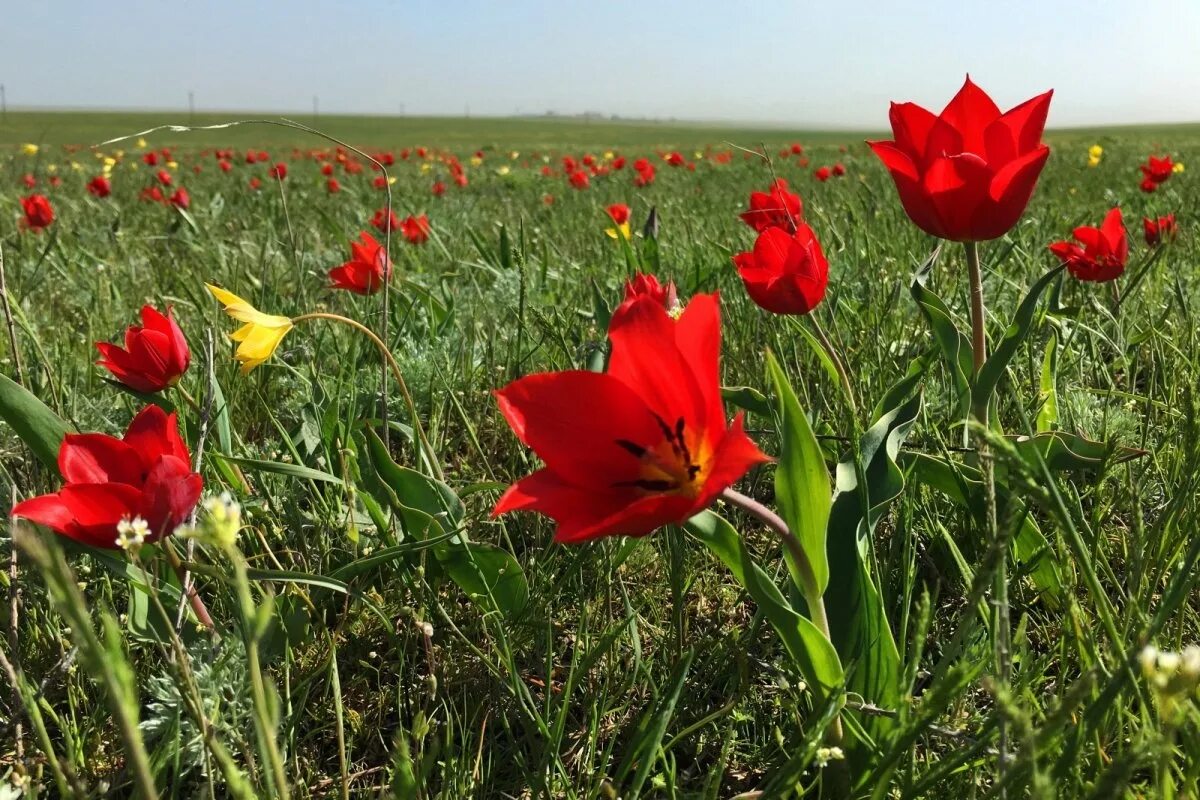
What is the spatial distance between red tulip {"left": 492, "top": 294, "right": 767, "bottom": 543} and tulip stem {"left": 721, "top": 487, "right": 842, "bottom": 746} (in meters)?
0.04

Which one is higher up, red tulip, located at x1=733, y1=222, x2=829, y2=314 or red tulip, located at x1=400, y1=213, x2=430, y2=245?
red tulip, located at x1=400, y1=213, x2=430, y2=245

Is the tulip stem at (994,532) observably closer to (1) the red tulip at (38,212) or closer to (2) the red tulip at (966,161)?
(2) the red tulip at (966,161)

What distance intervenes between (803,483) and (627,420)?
21 cm

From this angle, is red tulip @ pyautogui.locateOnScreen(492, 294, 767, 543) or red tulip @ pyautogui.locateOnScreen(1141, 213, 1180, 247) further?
red tulip @ pyautogui.locateOnScreen(1141, 213, 1180, 247)

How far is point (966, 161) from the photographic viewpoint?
3.73 feet

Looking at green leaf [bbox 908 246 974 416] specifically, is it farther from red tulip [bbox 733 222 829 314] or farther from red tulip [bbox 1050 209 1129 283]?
red tulip [bbox 1050 209 1129 283]

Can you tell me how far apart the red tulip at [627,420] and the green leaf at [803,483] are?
0.11 meters

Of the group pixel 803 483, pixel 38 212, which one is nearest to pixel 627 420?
pixel 803 483

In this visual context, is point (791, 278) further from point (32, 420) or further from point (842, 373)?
point (32, 420)

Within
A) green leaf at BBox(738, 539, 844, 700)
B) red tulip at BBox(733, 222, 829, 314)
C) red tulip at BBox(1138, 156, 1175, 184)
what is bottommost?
green leaf at BBox(738, 539, 844, 700)

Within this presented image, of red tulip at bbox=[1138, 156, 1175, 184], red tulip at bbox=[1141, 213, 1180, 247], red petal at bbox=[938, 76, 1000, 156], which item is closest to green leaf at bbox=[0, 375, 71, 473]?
red petal at bbox=[938, 76, 1000, 156]

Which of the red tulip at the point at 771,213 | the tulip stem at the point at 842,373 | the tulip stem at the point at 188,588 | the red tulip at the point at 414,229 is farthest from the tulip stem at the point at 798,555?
the red tulip at the point at 414,229

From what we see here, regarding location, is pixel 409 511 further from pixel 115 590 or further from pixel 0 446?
pixel 0 446

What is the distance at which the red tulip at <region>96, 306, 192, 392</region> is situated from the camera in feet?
4.52
